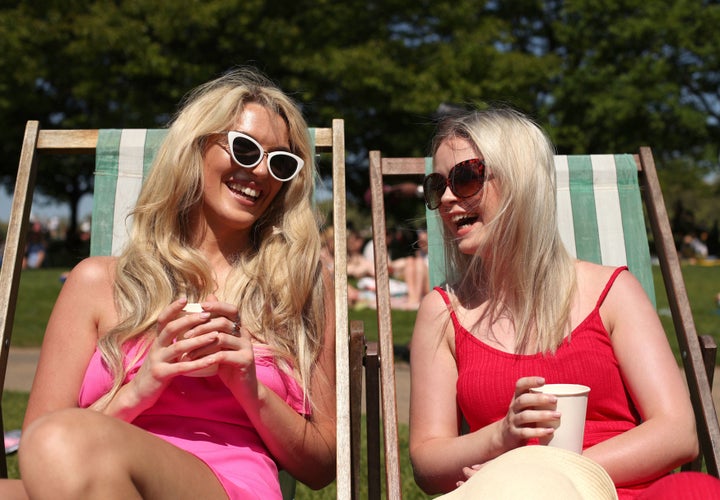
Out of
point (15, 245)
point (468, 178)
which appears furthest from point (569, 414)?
point (15, 245)

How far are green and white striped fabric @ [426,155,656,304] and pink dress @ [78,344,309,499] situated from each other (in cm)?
103

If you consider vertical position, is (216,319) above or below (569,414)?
above

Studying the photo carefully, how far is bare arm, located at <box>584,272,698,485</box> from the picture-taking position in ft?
7.04

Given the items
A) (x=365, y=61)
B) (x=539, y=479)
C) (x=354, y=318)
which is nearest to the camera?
(x=539, y=479)

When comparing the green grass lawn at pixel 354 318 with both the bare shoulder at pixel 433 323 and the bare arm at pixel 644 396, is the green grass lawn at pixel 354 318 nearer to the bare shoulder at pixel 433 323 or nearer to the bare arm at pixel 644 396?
the bare shoulder at pixel 433 323

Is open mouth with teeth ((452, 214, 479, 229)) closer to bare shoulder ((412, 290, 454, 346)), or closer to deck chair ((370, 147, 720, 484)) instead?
A: bare shoulder ((412, 290, 454, 346))

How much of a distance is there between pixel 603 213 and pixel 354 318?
596cm

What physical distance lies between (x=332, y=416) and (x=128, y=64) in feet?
46.6

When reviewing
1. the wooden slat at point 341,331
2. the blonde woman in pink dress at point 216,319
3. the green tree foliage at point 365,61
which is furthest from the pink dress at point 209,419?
the green tree foliage at point 365,61

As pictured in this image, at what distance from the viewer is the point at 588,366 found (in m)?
2.31

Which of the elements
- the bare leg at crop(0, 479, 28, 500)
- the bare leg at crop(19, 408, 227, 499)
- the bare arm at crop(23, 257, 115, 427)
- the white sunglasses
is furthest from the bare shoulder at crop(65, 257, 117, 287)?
the bare leg at crop(19, 408, 227, 499)

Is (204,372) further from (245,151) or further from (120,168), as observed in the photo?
(120,168)

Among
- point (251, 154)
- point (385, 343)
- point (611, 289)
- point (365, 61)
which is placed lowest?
point (385, 343)

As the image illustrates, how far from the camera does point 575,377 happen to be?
7.56ft
